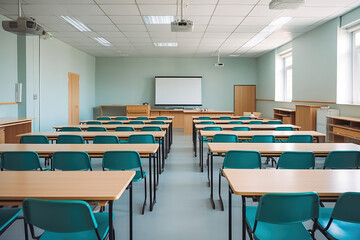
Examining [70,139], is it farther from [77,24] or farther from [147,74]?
[147,74]

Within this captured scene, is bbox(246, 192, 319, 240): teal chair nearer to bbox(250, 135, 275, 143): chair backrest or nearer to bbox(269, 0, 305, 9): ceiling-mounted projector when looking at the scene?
bbox(250, 135, 275, 143): chair backrest

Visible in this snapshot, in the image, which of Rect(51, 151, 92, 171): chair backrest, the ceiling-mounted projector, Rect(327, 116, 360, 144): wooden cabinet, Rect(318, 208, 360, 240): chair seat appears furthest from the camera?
Rect(327, 116, 360, 144): wooden cabinet

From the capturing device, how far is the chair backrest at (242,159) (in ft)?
9.19

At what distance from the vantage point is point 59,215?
1.40m

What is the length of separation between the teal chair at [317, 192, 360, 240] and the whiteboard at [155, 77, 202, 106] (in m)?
10.9

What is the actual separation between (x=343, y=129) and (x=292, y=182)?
16.6 feet

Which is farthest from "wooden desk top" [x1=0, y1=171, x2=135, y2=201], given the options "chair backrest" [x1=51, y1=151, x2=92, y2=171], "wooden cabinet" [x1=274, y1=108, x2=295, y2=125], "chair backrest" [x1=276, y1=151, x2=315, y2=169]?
"wooden cabinet" [x1=274, y1=108, x2=295, y2=125]

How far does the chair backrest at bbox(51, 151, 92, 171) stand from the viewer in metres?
2.66

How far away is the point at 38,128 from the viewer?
795 cm

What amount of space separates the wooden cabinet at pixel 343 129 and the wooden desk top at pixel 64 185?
5382 millimetres

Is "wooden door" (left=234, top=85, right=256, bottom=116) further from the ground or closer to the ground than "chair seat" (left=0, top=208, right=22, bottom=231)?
further from the ground

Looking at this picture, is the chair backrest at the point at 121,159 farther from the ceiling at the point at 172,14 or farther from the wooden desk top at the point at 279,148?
the ceiling at the point at 172,14

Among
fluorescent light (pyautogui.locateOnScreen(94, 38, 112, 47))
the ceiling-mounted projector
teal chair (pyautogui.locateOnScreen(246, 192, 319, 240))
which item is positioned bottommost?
teal chair (pyautogui.locateOnScreen(246, 192, 319, 240))

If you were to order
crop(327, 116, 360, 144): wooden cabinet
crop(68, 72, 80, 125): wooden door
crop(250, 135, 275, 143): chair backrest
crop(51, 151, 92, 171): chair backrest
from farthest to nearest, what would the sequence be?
crop(68, 72, 80, 125): wooden door → crop(327, 116, 360, 144): wooden cabinet → crop(250, 135, 275, 143): chair backrest → crop(51, 151, 92, 171): chair backrest
